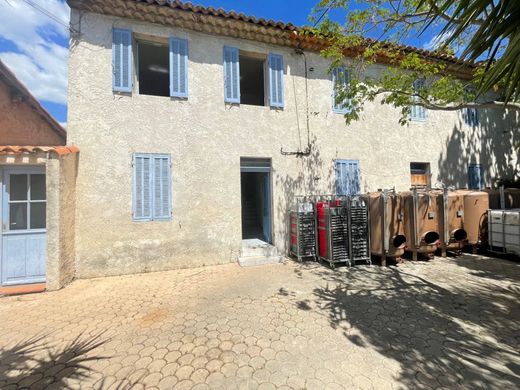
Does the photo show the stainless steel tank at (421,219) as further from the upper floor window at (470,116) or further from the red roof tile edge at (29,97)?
the red roof tile edge at (29,97)

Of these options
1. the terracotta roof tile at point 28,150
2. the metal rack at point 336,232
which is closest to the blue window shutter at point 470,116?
the metal rack at point 336,232

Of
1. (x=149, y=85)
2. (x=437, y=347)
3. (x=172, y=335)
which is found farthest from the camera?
(x=149, y=85)

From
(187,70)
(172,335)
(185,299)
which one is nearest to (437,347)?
(172,335)

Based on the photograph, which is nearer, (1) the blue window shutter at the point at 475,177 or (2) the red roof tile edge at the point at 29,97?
(2) the red roof tile edge at the point at 29,97

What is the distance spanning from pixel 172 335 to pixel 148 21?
7011 mm

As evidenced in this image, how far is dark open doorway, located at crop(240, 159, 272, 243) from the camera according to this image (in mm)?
6957

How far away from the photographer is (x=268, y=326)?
3428mm

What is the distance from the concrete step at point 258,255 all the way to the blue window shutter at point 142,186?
2.61 meters

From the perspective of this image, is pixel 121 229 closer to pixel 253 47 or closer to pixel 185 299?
pixel 185 299

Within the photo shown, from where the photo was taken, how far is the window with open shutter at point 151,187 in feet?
19.0

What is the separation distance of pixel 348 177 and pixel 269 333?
5.72m

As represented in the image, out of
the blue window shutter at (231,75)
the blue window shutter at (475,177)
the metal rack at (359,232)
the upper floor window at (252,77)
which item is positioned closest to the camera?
the metal rack at (359,232)

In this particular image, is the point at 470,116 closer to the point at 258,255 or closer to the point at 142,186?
the point at 258,255

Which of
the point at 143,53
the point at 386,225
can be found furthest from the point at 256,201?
the point at 143,53
